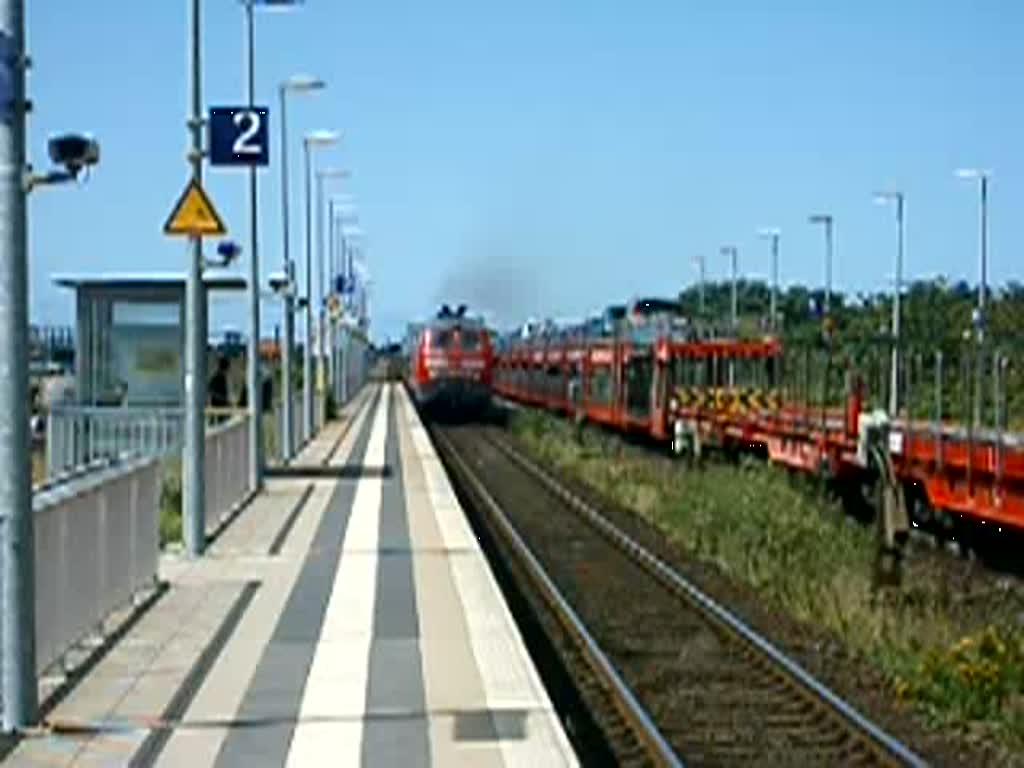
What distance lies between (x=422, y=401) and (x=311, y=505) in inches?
1642

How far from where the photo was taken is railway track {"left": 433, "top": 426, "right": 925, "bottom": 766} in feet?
44.0

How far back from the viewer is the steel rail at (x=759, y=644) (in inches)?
516

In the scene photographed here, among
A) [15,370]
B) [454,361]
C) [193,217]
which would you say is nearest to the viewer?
[15,370]

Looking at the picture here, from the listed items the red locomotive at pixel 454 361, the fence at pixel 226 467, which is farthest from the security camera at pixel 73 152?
the red locomotive at pixel 454 361

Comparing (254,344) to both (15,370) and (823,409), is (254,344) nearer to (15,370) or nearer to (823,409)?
(823,409)

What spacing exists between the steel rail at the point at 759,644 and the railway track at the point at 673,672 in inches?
0.7

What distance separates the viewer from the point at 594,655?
688 inches

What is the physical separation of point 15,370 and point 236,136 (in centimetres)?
1168

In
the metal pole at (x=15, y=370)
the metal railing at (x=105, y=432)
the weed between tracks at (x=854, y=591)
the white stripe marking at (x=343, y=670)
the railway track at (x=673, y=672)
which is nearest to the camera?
the metal pole at (x=15, y=370)

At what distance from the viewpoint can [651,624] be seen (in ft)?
66.5

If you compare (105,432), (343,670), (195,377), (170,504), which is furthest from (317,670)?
(105,432)

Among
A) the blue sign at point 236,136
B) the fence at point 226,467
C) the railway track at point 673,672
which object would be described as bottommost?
the railway track at point 673,672

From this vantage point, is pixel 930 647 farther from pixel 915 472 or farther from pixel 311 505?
pixel 311 505

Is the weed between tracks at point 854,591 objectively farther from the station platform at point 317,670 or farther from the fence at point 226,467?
the fence at point 226,467
